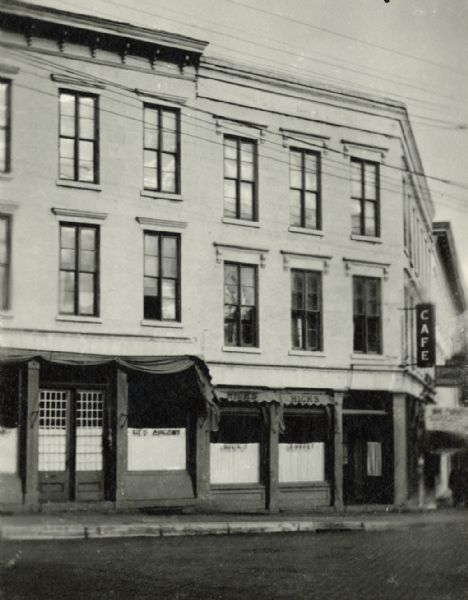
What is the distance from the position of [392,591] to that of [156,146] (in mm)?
14752

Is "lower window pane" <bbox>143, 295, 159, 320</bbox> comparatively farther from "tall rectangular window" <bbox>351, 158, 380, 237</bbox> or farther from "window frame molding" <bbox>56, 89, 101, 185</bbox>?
"tall rectangular window" <bbox>351, 158, 380, 237</bbox>

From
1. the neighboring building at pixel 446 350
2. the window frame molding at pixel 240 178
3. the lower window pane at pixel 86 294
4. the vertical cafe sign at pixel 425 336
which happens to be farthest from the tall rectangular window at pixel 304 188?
the neighboring building at pixel 446 350

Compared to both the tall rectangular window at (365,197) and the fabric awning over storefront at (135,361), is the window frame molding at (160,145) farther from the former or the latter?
the tall rectangular window at (365,197)

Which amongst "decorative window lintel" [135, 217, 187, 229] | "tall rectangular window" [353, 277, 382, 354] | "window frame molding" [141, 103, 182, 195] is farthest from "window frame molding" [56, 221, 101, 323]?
"tall rectangular window" [353, 277, 382, 354]

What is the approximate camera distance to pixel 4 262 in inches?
837

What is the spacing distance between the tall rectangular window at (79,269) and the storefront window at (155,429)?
247 centimetres

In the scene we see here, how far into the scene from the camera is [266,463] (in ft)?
85.4

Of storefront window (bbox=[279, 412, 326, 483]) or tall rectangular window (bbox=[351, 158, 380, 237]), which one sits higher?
tall rectangular window (bbox=[351, 158, 380, 237])

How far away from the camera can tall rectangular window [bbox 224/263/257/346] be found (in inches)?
1009

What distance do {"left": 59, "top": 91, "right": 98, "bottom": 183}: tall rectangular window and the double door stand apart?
5.18 m

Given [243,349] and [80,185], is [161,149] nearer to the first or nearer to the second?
[80,185]

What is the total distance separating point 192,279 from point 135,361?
9.07 ft

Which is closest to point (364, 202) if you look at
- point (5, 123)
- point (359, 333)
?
point (359, 333)

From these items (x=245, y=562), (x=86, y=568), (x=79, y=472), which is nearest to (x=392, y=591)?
(x=245, y=562)
